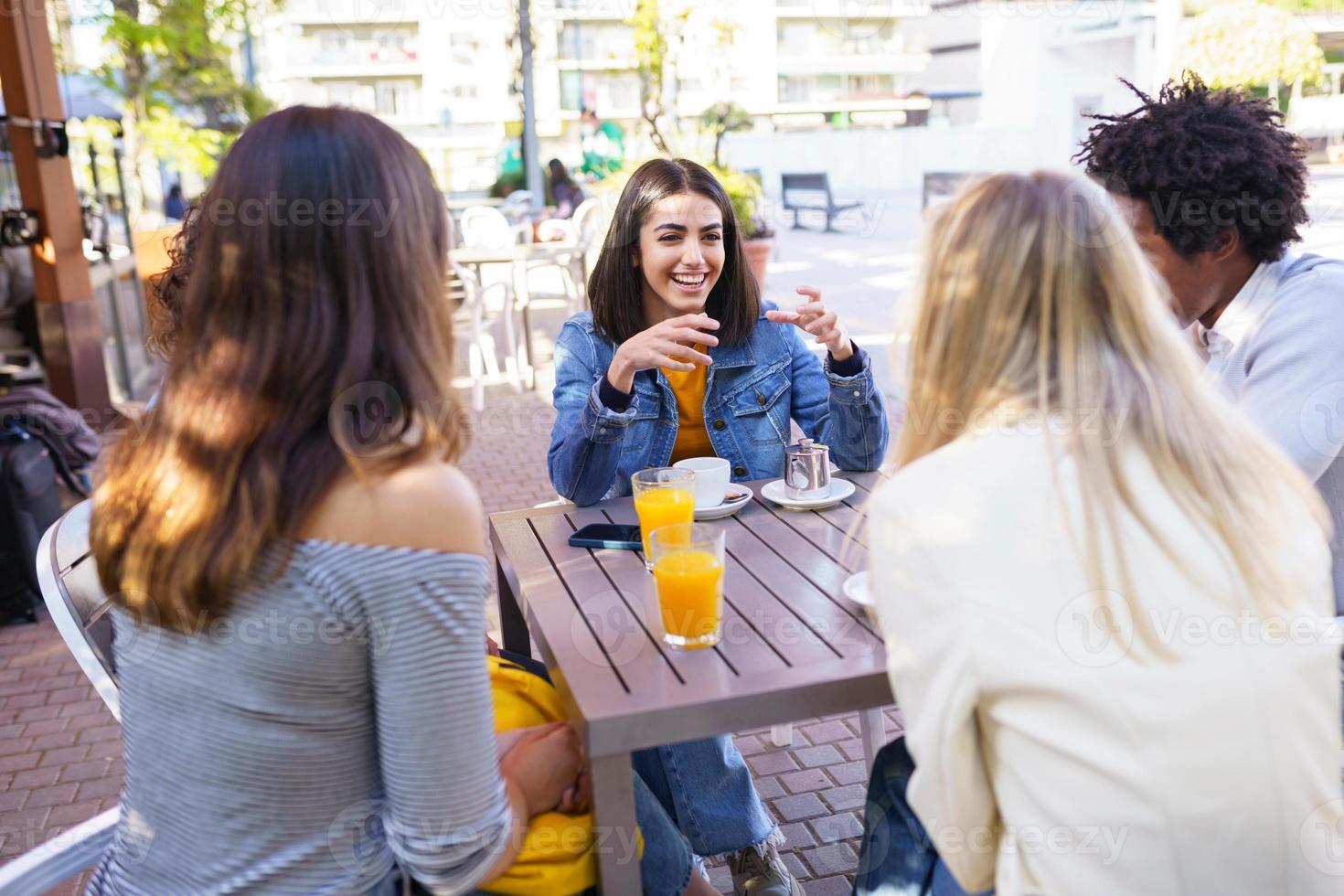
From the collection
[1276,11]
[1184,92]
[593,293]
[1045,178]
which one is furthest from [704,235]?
[1276,11]

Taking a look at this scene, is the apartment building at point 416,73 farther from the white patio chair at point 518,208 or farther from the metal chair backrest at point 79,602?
the metal chair backrest at point 79,602

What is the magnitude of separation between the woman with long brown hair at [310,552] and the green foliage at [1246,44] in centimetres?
1906

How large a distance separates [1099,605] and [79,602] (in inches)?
54.6

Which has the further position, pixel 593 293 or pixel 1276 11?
pixel 1276 11

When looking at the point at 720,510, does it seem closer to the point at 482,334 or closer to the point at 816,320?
the point at 816,320

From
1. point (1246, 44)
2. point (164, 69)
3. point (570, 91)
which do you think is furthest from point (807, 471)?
point (570, 91)

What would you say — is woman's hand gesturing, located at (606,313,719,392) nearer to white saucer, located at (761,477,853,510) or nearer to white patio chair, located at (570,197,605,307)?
white saucer, located at (761,477,853,510)

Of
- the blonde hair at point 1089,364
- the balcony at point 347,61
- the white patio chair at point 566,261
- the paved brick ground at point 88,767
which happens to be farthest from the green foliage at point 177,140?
the balcony at point 347,61

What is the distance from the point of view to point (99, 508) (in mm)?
1195

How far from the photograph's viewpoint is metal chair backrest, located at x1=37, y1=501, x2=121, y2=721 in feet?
5.15

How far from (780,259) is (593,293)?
34.9ft

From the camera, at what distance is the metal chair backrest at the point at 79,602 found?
1.57 metres

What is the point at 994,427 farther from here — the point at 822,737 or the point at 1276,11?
the point at 1276,11

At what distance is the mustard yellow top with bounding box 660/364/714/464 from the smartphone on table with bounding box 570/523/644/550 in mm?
473
